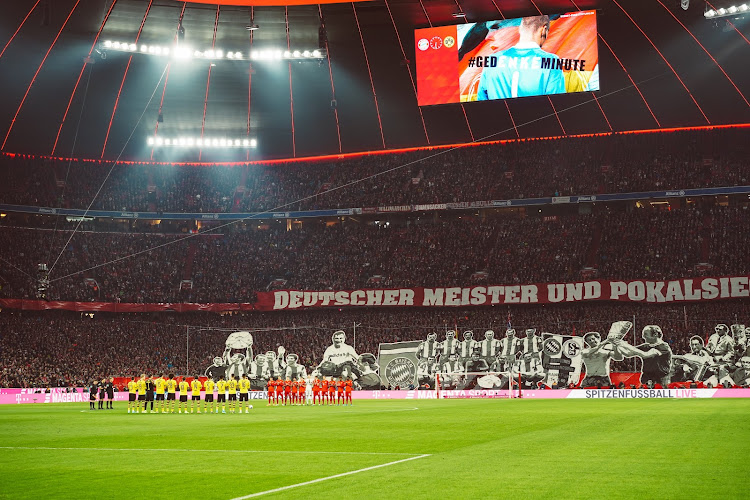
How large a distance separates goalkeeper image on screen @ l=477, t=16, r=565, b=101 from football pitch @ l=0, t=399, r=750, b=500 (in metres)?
23.6

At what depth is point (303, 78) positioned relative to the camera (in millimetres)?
54281

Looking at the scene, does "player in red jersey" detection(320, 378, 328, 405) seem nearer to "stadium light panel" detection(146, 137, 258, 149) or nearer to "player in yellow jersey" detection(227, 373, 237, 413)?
"player in yellow jersey" detection(227, 373, 237, 413)

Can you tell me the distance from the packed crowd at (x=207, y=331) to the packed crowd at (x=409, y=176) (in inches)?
350

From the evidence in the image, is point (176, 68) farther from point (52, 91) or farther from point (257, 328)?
point (257, 328)

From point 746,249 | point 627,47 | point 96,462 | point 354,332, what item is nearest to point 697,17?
point 627,47

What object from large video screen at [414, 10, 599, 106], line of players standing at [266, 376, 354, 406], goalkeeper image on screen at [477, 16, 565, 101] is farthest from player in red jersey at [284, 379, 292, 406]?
goalkeeper image on screen at [477, 16, 565, 101]

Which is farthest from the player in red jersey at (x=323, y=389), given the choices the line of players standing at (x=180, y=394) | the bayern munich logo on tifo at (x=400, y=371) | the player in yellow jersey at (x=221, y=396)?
the bayern munich logo on tifo at (x=400, y=371)

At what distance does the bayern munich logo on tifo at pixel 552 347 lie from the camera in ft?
152

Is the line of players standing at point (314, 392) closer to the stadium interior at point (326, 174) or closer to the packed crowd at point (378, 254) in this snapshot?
the stadium interior at point (326, 174)

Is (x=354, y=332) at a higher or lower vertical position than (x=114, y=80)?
lower

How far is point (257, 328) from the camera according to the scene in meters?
54.6

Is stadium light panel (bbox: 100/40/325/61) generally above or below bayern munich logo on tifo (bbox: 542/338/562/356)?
above

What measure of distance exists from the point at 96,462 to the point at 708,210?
47773mm

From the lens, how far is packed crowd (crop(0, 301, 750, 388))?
160ft
